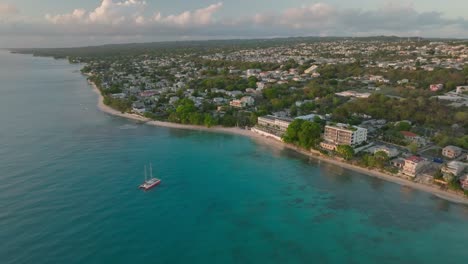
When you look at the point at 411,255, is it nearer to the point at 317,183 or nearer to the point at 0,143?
the point at 317,183

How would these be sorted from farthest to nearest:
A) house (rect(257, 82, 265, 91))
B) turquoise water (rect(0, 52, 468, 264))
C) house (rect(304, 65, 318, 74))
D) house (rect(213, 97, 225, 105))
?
Answer: house (rect(304, 65, 318, 74)) < house (rect(257, 82, 265, 91)) < house (rect(213, 97, 225, 105)) < turquoise water (rect(0, 52, 468, 264))

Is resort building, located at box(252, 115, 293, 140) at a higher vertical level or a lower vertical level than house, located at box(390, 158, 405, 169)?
higher

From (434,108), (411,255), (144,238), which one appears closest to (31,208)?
(144,238)

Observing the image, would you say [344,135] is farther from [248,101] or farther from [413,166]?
[248,101]

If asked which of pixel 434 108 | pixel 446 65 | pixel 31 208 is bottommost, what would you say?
pixel 31 208

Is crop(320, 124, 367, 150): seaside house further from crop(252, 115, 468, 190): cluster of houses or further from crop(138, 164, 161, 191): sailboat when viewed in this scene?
crop(138, 164, 161, 191): sailboat

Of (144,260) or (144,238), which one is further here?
(144,238)

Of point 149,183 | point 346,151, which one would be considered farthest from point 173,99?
point 346,151

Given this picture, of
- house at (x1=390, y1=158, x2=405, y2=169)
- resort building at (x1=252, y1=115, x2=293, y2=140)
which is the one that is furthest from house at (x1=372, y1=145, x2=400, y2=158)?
resort building at (x1=252, y1=115, x2=293, y2=140)
